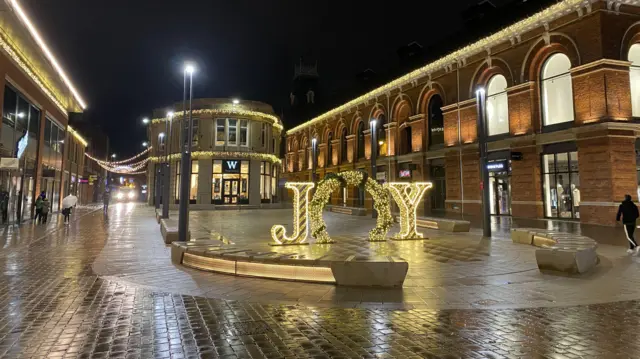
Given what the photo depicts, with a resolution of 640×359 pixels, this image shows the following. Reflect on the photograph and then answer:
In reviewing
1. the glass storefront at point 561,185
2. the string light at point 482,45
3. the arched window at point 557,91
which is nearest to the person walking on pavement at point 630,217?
the glass storefront at point 561,185

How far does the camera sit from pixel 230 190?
1522 inches

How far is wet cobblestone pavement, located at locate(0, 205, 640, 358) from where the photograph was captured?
4.17 meters

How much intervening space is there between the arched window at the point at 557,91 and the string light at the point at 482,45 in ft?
8.16

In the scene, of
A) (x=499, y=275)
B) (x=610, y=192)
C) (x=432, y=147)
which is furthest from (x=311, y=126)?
(x=499, y=275)

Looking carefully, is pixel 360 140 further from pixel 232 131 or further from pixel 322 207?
pixel 322 207

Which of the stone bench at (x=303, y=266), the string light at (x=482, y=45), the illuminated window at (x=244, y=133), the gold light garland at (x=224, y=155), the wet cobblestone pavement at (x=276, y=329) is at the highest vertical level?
the string light at (x=482, y=45)

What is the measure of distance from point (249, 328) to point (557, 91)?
24.3 metres

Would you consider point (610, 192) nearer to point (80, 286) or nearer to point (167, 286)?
point (167, 286)

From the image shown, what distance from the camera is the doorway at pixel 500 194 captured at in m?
26.0

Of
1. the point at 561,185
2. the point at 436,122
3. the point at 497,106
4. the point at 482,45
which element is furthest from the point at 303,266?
the point at 436,122

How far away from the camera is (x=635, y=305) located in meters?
5.99

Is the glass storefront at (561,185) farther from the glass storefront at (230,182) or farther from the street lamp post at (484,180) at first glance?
the glass storefront at (230,182)

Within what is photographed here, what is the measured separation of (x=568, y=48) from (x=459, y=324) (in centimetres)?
2218

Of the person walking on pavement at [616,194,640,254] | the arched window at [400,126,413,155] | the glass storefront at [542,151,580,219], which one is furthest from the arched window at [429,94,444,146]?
the person walking on pavement at [616,194,640,254]
